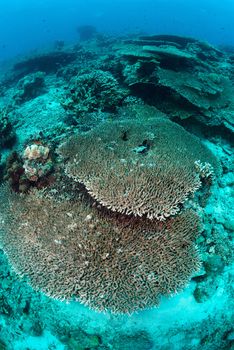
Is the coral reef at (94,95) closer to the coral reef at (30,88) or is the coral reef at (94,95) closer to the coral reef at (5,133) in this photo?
the coral reef at (5,133)

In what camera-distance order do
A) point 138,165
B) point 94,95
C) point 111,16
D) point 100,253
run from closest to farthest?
point 100,253 → point 138,165 → point 94,95 → point 111,16

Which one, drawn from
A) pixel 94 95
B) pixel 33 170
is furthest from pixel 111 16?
pixel 33 170

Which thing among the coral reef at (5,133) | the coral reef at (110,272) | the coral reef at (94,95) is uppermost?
the coral reef at (94,95)

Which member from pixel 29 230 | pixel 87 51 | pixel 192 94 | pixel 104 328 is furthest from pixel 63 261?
pixel 87 51

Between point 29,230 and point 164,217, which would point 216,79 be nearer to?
point 164,217

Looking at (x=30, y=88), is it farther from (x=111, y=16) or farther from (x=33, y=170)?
(x=111, y=16)

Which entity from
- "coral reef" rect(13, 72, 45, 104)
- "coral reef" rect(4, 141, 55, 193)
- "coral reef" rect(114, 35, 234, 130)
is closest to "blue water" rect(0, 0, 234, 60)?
"coral reef" rect(13, 72, 45, 104)

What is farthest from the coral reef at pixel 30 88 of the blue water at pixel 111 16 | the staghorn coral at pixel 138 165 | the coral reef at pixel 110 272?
the blue water at pixel 111 16
